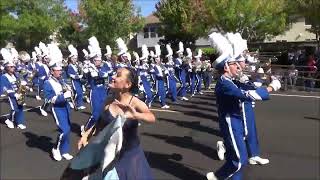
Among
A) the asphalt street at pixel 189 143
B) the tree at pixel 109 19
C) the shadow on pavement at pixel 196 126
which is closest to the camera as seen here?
the asphalt street at pixel 189 143

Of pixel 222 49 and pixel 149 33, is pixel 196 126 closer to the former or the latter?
pixel 222 49

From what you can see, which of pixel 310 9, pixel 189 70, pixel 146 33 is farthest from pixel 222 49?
pixel 146 33

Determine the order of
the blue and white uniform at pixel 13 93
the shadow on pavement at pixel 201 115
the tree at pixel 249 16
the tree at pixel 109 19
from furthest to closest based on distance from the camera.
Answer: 1. the tree at pixel 109 19
2. the tree at pixel 249 16
3. the shadow on pavement at pixel 201 115
4. the blue and white uniform at pixel 13 93

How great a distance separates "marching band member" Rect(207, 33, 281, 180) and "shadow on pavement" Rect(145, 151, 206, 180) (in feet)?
2.53

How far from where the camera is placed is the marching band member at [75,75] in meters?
15.4

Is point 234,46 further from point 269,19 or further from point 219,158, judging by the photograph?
point 269,19

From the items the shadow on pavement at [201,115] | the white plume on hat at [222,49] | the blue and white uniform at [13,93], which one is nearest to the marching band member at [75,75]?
the blue and white uniform at [13,93]

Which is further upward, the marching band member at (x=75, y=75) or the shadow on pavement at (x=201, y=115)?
the marching band member at (x=75, y=75)

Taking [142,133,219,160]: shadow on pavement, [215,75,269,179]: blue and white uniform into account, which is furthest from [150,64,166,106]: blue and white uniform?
[215,75,269,179]: blue and white uniform

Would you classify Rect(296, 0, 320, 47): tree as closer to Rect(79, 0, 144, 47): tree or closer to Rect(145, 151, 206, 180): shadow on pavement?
Rect(79, 0, 144, 47): tree

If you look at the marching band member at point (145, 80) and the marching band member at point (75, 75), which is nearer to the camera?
the marching band member at point (145, 80)

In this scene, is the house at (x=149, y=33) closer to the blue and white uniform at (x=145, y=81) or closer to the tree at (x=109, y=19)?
the tree at (x=109, y=19)

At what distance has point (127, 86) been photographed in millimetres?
5062

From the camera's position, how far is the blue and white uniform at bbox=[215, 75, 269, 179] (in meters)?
6.46
